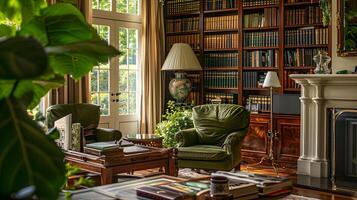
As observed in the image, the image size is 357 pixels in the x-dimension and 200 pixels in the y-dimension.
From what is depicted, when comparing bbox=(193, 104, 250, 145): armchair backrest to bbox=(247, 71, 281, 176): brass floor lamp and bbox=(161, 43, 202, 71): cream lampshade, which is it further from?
bbox=(161, 43, 202, 71): cream lampshade

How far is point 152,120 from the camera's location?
708 centimetres

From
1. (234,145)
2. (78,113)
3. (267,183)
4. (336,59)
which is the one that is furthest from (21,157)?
(336,59)

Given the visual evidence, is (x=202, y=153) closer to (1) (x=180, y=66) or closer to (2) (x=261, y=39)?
(1) (x=180, y=66)

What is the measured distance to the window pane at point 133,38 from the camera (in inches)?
275

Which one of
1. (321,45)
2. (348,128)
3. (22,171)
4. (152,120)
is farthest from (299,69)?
(22,171)

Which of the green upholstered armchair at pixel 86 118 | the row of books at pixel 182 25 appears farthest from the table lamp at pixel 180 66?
the green upholstered armchair at pixel 86 118

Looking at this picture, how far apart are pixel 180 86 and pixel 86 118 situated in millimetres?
1569

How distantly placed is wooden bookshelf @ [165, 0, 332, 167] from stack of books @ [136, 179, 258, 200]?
341cm

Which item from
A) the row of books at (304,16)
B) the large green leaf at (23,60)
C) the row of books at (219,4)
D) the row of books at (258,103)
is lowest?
the row of books at (258,103)

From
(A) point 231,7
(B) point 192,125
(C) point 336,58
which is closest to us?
(C) point 336,58

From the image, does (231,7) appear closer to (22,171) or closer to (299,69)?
(299,69)

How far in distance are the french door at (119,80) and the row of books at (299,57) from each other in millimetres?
2204

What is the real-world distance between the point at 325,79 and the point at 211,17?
223 cm

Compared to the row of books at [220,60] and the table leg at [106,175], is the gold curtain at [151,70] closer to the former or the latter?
the row of books at [220,60]
